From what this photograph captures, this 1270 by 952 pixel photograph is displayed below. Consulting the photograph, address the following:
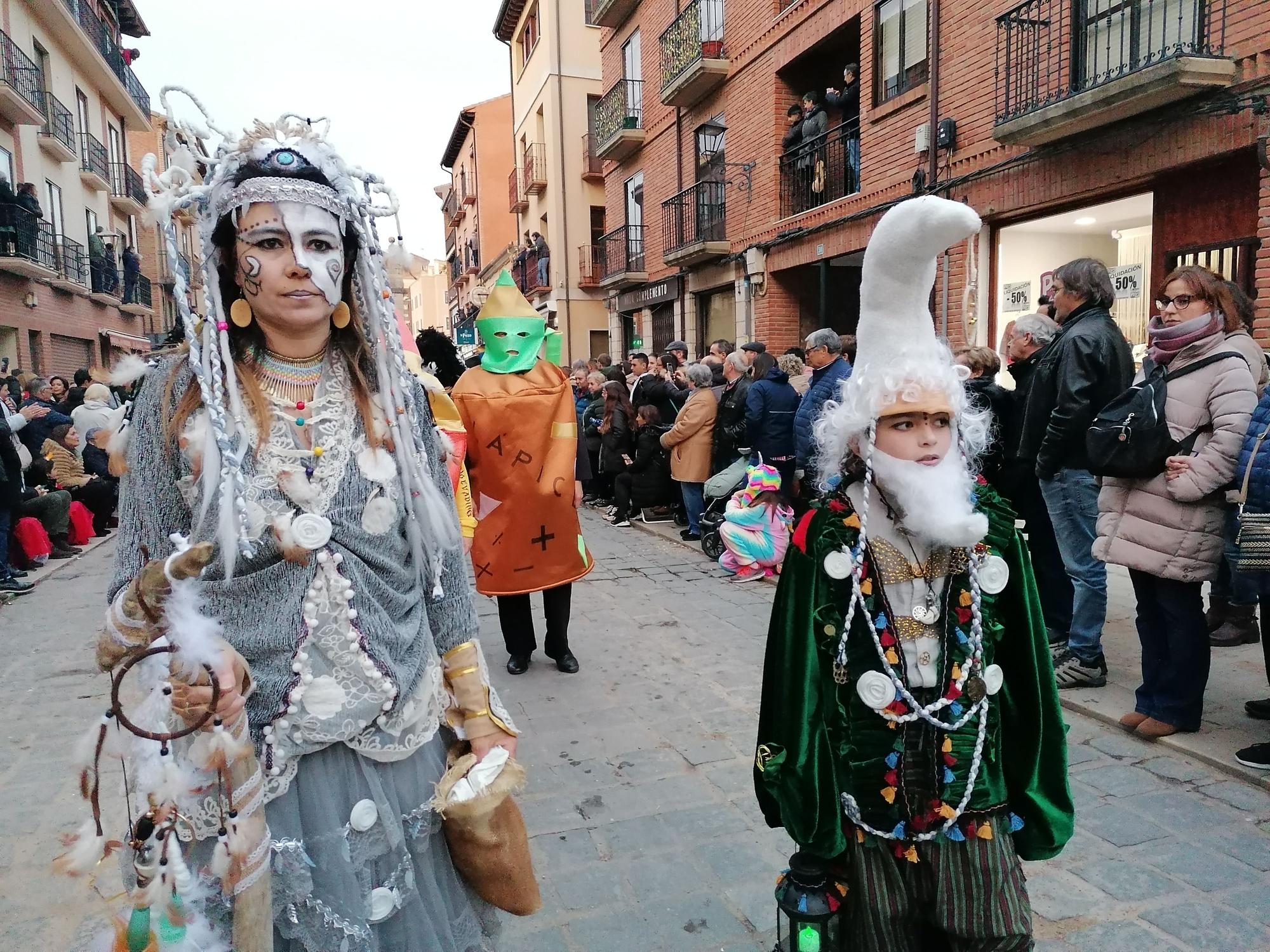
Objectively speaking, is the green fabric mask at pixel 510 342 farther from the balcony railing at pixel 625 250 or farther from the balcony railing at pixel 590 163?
the balcony railing at pixel 590 163

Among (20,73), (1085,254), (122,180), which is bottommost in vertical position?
(1085,254)

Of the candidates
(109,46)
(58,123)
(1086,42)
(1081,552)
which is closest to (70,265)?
(58,123)

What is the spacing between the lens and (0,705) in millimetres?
4848

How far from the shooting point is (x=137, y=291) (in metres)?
23.7

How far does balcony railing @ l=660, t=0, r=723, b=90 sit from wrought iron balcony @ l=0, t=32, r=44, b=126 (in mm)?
12011

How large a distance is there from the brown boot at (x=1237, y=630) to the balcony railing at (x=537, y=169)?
24172 millimetres

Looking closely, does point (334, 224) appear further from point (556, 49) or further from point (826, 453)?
point (556, 49)

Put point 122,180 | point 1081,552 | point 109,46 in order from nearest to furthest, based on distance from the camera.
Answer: point 1081,552 → point 109,46 → point 122,180

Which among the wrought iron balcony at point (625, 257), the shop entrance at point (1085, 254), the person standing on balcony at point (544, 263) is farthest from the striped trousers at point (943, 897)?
the person standing on balcony at point (544, 263)

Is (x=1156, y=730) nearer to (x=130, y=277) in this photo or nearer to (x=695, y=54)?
(x=695, y=54)

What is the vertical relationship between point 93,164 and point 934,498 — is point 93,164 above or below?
above

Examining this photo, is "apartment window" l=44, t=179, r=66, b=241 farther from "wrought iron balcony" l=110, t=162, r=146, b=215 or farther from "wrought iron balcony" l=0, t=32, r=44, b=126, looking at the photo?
"wrought iron balcony" l=110, t=162, r=146, b=215

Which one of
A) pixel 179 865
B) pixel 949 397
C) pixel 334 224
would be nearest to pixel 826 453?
pixel 949 397

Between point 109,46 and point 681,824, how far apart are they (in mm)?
28202
